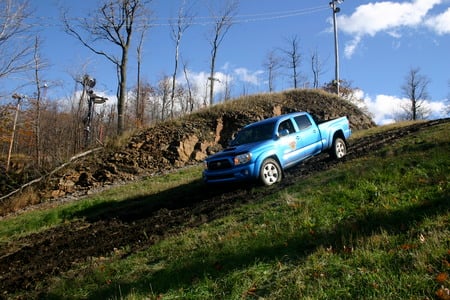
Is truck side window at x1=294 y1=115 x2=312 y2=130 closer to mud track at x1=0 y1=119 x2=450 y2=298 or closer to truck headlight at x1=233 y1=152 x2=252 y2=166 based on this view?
mud track at x1=0 y1=119 x2=450 y2=298

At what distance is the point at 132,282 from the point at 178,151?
14.3 metres

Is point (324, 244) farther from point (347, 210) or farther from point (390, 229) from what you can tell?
point (347, 210)

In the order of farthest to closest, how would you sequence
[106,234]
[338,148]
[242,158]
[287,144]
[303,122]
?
[338,148]
[303,122]
[287,144]
[242,158]
[106,234]

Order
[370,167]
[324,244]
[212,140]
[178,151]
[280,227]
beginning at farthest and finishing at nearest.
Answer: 1. [212,140]
2. [178,151]
3. [370,167]
4. [280,227]
5. [324,244]

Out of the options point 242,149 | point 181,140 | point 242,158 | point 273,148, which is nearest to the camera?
point 242,158

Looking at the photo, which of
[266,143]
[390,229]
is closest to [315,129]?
[266,143]

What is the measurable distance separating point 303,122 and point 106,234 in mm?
6574

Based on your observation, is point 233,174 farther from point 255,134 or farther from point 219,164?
point 255,134

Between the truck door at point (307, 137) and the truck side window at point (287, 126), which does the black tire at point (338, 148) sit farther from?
the truck side window at point (287, 126)

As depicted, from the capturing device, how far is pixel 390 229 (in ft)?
15.9

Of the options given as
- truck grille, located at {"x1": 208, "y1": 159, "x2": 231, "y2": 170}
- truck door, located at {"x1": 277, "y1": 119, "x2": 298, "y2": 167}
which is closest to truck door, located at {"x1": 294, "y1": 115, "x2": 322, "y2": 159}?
truck door, located at {"x1": 277, "y1": 119, "x2": 298, "y2": 167}

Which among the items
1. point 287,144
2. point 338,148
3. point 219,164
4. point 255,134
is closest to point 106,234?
point 219,164

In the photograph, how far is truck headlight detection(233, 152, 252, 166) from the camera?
9266mm

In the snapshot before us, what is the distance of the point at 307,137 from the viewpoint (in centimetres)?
1095
